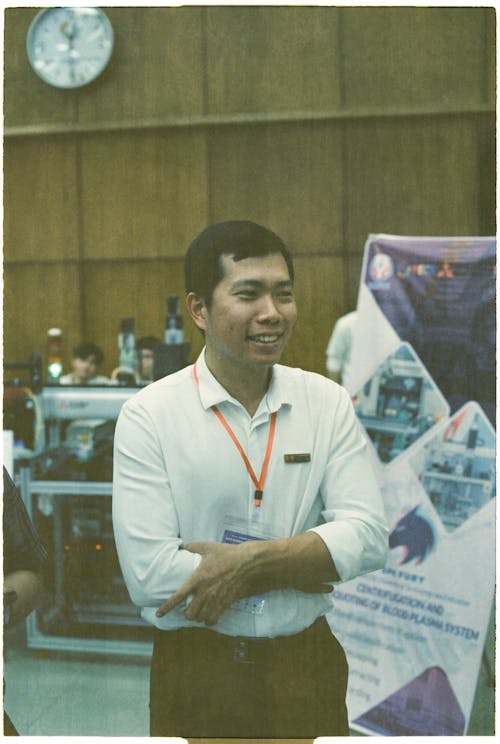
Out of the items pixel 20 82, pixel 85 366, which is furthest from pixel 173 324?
pixel 20 82

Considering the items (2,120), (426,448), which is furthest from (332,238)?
(2,120)

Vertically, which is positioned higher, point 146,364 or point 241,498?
point 146,364

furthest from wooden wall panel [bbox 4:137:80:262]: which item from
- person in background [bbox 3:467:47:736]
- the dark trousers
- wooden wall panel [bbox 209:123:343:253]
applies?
the dark trousers

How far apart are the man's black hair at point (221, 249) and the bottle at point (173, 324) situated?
0.47 m

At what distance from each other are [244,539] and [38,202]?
38.3 inches

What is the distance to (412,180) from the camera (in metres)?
2.21

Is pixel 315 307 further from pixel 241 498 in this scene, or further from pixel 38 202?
pixel 38 202

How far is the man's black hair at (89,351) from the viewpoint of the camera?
7.41ft

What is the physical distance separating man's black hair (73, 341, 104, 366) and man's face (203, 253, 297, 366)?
0.90 m

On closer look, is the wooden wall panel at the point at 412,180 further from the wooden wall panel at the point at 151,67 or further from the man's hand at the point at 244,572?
the man's hand at the point at 244,572

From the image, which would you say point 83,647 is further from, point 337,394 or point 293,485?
point 337,394

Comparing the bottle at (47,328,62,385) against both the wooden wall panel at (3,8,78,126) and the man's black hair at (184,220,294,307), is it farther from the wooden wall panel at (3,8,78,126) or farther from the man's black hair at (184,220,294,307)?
the man's black hair at (184,220,294,307)

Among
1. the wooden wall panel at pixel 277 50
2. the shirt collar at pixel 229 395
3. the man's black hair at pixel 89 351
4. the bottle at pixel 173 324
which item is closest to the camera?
the shirt collar at pixel 229 395

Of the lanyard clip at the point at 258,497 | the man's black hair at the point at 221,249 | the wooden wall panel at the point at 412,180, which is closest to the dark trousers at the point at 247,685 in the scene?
the lanyard clip at the point at 258,497
